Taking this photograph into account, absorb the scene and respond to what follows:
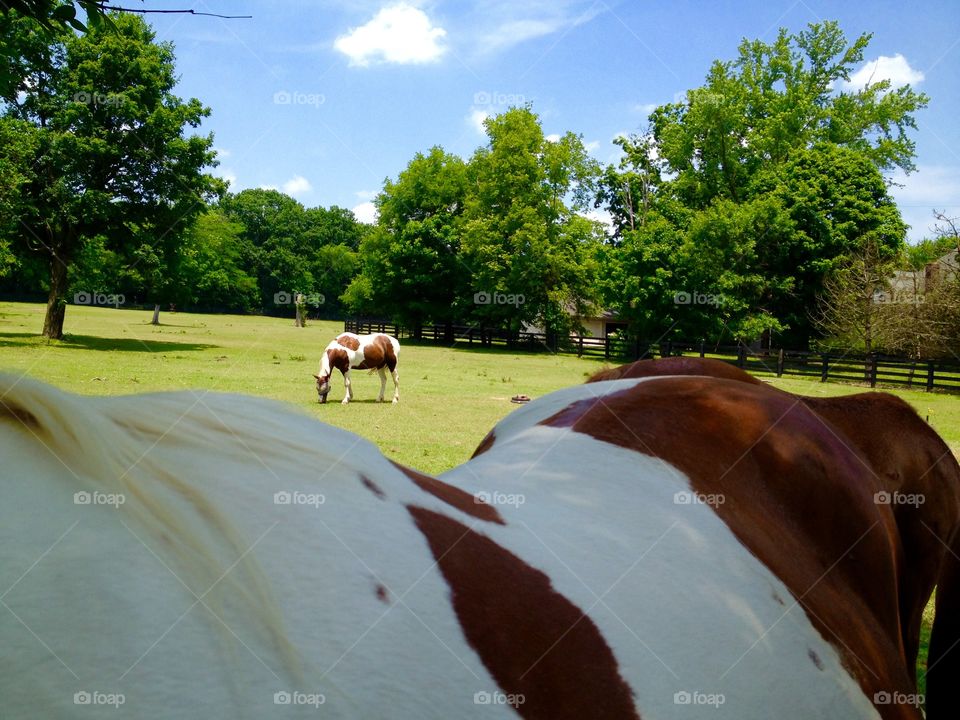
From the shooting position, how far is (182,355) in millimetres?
20391

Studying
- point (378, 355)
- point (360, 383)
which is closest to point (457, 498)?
point (378, 355)

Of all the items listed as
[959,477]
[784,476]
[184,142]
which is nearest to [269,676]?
[784,476]

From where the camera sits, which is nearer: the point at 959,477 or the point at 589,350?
the point at 959,477

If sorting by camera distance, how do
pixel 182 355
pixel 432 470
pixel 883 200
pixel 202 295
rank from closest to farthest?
pixel 432 470 → pixel 182 355 → pixel 883 200 → pixel 202 295

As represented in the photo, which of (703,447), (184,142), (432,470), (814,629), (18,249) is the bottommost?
(432,470)

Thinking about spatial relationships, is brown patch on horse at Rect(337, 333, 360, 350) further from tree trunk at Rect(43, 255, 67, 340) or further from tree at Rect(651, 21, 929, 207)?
tree at Rect(651, 21, 929, 207)

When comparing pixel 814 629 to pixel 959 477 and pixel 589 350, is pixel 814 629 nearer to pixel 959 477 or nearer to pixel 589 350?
pixel 959 477

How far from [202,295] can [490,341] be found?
3910 centimetres
